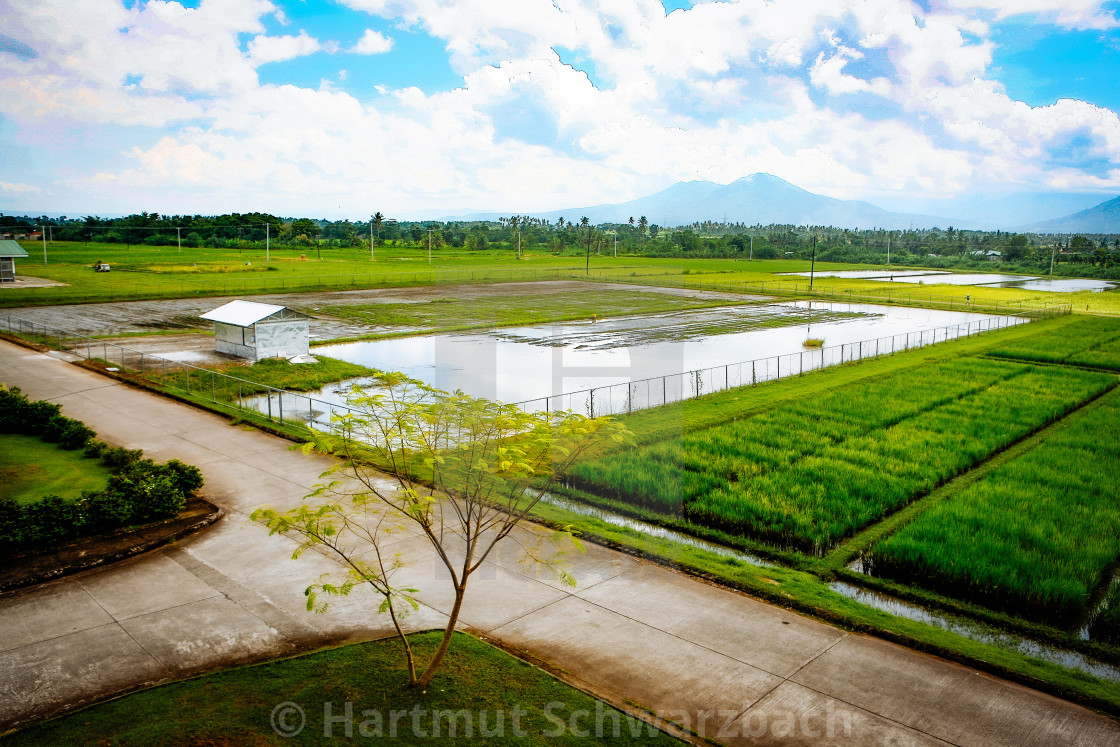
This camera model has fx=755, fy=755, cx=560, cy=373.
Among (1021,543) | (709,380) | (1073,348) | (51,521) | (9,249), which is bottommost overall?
(1021,543)

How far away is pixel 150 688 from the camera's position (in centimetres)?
923

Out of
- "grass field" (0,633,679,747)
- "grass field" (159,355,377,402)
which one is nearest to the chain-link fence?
"grass field" (159,355,377,402)

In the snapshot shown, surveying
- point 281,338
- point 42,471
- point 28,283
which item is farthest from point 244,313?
point 28,283

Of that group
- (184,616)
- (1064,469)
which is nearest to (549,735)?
(184,616)

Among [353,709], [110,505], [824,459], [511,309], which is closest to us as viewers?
[353,709]

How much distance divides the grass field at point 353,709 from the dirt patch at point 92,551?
4.97 meters

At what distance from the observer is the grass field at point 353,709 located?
311 inches

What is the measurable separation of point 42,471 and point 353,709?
44.0 feet

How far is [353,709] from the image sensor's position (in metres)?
8.34

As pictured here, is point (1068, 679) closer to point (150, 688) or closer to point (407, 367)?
point (150, 688)

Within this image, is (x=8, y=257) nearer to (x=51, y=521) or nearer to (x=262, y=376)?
(x=262, y=376)

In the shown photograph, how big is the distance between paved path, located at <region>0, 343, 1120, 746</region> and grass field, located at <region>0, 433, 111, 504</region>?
Result: 4.29m

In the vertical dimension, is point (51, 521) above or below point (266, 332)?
below

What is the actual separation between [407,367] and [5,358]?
57.0 feet
